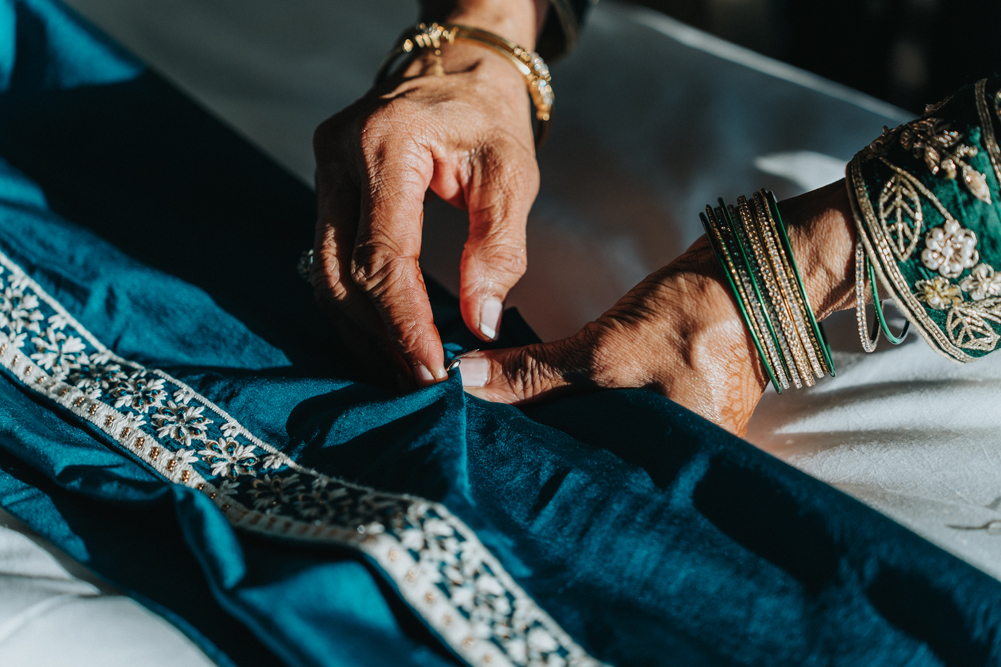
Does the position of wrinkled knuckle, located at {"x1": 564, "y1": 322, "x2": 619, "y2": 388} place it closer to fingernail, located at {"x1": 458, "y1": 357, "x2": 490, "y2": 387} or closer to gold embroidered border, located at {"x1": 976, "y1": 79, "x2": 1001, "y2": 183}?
fingernail, located at {"x1": 458, "y1": 357, "x2": 490, "y2": 387}

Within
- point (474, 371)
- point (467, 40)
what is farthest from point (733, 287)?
point (467, 40)

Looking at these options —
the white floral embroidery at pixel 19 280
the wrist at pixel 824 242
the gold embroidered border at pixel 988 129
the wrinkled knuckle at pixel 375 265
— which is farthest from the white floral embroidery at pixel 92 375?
the gold embroidered border at pixel 988 129

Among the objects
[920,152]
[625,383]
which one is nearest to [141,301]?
[625,383]

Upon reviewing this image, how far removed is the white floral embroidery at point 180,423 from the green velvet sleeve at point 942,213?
540 millimetres

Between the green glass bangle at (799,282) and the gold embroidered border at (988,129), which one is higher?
the gold embroidered border at (988,129)

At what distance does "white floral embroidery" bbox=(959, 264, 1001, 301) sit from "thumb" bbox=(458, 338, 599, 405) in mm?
295

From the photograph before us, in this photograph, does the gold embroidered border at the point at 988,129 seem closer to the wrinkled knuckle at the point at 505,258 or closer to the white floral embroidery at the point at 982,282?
the white floral embroidery at the point at 982,282

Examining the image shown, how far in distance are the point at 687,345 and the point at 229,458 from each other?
0.38 m

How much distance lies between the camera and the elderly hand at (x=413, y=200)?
1.91ft

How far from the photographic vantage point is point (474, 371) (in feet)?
1.87

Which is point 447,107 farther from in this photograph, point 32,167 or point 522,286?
point 32,167

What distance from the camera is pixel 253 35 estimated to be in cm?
111

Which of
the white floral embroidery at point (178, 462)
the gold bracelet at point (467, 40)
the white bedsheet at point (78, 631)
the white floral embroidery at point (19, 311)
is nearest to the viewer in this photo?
the white bedsheet at point (78, 631)

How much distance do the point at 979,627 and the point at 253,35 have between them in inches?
48.3
